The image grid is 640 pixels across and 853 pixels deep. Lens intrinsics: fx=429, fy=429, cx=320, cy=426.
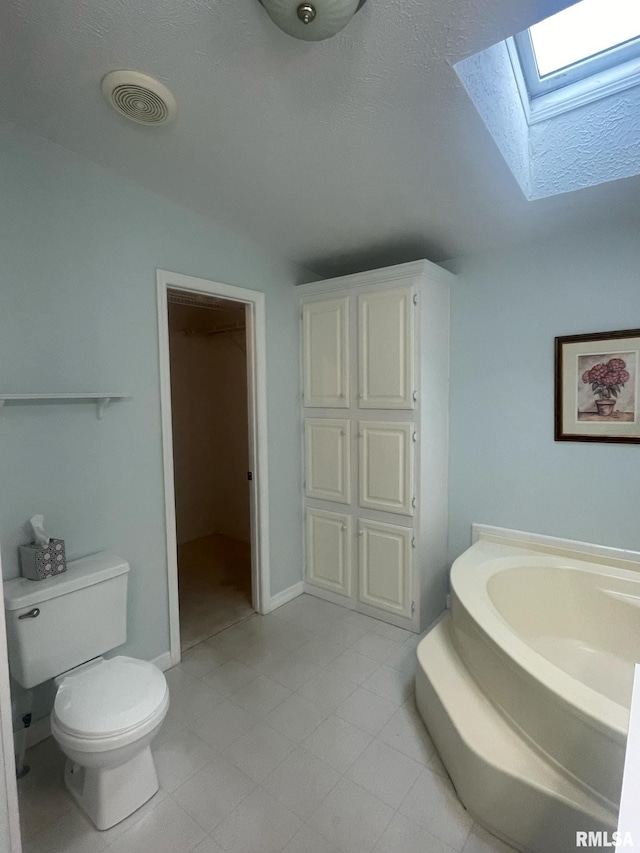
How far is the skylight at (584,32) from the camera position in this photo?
4.92ft

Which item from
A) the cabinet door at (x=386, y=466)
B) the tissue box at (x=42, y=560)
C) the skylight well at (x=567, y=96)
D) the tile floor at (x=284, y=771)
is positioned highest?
the skylight well at (x=567, y=96)

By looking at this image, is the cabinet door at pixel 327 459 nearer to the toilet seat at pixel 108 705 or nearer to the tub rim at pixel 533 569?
the tub rim at pixel 533 569

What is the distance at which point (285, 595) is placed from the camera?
305 cm

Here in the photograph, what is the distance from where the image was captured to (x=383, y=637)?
260 cm

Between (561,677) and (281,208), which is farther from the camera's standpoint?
(281,208)

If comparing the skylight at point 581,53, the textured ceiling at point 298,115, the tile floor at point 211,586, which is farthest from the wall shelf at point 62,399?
the skylight at point 581,53

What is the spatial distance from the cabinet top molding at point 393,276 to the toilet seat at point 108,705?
230 cm

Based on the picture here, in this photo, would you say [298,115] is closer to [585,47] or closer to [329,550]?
[585,47]

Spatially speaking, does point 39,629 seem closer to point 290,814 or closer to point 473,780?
point 290,814

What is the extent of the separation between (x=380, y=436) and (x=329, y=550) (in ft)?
3.07

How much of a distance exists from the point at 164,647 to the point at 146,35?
2571 mm

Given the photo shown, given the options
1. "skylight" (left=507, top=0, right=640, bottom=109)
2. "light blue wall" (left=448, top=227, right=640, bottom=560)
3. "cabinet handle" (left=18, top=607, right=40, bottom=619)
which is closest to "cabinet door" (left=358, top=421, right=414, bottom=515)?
"light blue wall" (left=448, top=227, right=640, bottom=560)

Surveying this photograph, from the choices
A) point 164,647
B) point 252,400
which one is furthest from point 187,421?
point 164,647

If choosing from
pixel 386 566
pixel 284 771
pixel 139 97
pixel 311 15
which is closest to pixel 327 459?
pixel 386 566
